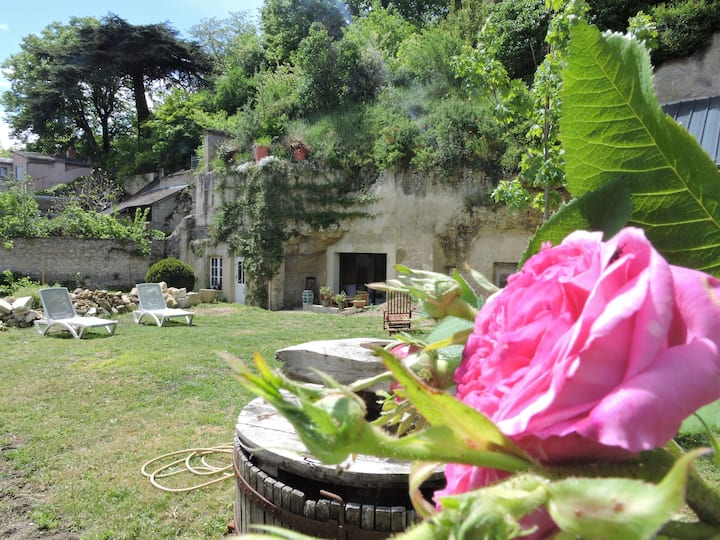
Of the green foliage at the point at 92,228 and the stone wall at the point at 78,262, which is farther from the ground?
the green foliage at the point at 92,228

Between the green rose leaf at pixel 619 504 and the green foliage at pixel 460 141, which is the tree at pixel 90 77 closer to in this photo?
the green foliage at pixel 460 141

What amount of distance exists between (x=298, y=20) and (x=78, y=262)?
14.9m

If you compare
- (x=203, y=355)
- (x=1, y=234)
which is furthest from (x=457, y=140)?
(x=1, y=234)

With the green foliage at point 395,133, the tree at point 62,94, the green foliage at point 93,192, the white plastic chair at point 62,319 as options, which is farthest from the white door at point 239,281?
the tree at point 62,94

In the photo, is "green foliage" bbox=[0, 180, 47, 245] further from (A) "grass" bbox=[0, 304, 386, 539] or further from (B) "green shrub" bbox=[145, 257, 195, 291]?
(A) "grass" bbox=[0, 304, 386, 539]

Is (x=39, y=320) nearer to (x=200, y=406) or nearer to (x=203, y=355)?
(x=203, y=355)

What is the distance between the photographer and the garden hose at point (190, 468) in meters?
4.01

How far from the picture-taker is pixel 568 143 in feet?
1.32

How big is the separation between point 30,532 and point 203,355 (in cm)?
509

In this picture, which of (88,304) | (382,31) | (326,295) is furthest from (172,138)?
(326,295)

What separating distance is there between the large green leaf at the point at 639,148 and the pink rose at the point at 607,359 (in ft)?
0.31

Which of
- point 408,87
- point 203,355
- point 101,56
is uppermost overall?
point 101,56

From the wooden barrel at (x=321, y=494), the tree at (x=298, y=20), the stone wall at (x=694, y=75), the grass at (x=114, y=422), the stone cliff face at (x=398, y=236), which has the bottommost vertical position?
the grass at (x=114, y=422)

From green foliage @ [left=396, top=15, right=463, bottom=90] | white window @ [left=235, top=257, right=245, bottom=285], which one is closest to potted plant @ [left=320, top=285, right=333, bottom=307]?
white window @ [left=235, top=257, right=245, bottom=285]
